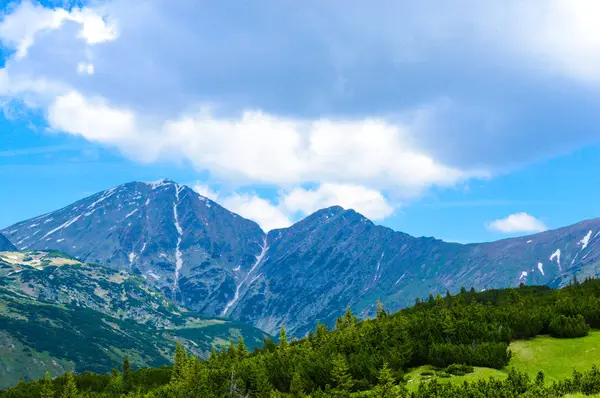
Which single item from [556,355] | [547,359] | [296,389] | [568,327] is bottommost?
[296,389]

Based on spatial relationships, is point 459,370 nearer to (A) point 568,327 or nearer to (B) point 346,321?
(A) point 568,327

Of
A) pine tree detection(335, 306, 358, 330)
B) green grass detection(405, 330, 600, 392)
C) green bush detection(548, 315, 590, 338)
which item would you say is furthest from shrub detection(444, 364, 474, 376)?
pine tree detection(335, 306, 358, 330)

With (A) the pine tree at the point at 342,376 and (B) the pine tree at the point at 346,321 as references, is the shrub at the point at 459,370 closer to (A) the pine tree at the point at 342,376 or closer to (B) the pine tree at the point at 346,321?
(A) the pine tree at the point at 342,376

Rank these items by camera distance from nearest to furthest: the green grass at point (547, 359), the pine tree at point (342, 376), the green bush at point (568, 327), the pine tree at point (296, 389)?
the green grass at point (547, 359)
the pine tree at point (296, 389)
the pine tree at point (342, 376)
the green bush at point (568, 327)

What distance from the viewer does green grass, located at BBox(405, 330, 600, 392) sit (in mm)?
46750

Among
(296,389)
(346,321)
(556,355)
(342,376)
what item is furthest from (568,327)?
(346,321)

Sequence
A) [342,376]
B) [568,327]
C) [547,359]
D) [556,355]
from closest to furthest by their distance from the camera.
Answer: [547,359], [556,355], [342,376], [568,327]

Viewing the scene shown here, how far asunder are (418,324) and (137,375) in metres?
99.7

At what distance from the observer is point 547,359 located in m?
50.9

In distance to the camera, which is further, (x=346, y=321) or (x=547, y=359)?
(x=346, y=321)

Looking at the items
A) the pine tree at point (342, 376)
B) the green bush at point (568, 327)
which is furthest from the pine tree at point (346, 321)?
the green bush at point (568, 327)

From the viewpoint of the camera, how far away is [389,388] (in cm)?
3981

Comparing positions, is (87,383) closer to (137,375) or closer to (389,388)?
(137,375)

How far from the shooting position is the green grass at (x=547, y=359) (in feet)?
153
